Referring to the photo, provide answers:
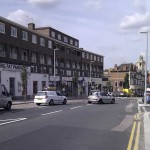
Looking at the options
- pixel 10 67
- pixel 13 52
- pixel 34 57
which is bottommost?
pixel 10 67

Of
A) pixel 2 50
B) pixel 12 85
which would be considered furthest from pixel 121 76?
pixel 2 50

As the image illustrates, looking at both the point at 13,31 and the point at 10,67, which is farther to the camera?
the point at 13,31

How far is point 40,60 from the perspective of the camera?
70.8 meters

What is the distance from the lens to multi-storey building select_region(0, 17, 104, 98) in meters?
56.9

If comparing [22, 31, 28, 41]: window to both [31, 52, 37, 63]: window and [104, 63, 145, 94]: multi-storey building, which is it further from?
[104, 63, 145, 94]: multi-storey building

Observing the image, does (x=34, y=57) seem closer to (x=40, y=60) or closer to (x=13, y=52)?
(x=40, y=60)

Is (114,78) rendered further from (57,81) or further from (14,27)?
(14,27)

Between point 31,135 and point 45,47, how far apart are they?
6036cm

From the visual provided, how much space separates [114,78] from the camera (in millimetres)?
140000

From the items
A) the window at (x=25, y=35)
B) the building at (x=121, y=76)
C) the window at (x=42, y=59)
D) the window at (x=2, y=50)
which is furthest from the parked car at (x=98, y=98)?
the building at (x=121, y=76)

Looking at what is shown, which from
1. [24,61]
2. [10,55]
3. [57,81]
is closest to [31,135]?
[10,55]

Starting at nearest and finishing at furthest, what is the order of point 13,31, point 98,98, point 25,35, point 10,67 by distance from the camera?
point 98,98
point 10,67
point 13,31
point 25,35

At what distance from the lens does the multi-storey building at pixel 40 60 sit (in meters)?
56.9

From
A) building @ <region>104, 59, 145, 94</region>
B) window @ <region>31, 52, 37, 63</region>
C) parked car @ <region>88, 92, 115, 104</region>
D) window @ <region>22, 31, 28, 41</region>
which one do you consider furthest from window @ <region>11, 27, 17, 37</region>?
building @ <region>104, 59, 145, 94</region>
